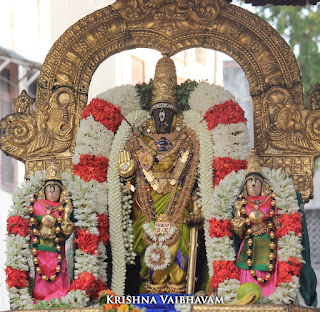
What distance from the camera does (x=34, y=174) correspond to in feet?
33.5

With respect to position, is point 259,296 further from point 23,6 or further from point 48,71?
point 23,6

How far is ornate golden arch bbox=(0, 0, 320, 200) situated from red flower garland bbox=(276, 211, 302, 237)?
1.17 meters

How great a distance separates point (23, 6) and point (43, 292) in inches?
247

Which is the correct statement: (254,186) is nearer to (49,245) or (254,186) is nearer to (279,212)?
(279,212)

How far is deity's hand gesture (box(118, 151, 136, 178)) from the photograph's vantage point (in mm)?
10398

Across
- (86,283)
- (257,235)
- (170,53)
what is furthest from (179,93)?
(86,283)

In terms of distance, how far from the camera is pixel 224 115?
10.4 metres

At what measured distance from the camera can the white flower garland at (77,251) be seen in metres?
9.59

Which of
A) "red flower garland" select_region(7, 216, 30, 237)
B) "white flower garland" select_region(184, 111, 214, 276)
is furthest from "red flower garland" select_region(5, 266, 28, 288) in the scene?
"white flower garland" select_region(184, 111, 214, 276)

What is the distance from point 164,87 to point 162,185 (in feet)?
3.66

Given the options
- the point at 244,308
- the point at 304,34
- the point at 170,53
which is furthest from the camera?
the point at 304,34

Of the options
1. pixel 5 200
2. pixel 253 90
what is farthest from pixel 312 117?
pixel 5 200

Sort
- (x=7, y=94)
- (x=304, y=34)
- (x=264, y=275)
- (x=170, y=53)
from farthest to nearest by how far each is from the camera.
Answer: (x=304, y=34) → (x=7, y=94) → (x=170, y=53) → (x=264, y=275)

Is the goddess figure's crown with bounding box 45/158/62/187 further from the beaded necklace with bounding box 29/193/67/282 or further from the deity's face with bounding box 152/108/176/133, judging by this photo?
the deity's face with bounding box 152/108/176/133
